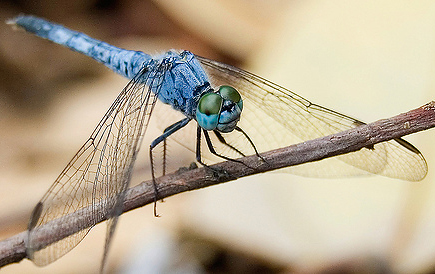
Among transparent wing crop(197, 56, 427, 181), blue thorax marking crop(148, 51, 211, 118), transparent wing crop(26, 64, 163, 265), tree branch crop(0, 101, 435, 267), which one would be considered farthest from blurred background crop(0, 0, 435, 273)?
tree branch crop(0, 101, 435, 267)

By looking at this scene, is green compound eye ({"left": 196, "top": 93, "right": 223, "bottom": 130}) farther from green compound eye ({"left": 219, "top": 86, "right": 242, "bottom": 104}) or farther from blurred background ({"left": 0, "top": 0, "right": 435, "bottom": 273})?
blurred background ({"left": 0, "top": 0, "right": 435, "bottom": 273})

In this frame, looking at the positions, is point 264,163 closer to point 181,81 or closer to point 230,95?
point 230,95

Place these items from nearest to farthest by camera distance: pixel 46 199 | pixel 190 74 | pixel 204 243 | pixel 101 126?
pixel 46 199, pixel 101 126, pixel 190 74, pixel 204 243

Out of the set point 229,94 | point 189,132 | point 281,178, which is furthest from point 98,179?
point 281,178

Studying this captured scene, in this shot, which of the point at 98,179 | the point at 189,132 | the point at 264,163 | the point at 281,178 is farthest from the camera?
the point at 281,178

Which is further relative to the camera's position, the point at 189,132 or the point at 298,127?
the point at 189,132

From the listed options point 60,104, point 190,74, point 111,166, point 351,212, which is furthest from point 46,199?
point 60,104

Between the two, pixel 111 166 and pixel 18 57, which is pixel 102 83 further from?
pixel 111 166

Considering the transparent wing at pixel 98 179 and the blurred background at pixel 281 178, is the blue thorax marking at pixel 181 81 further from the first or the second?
the blurred background at pixel 281 178
